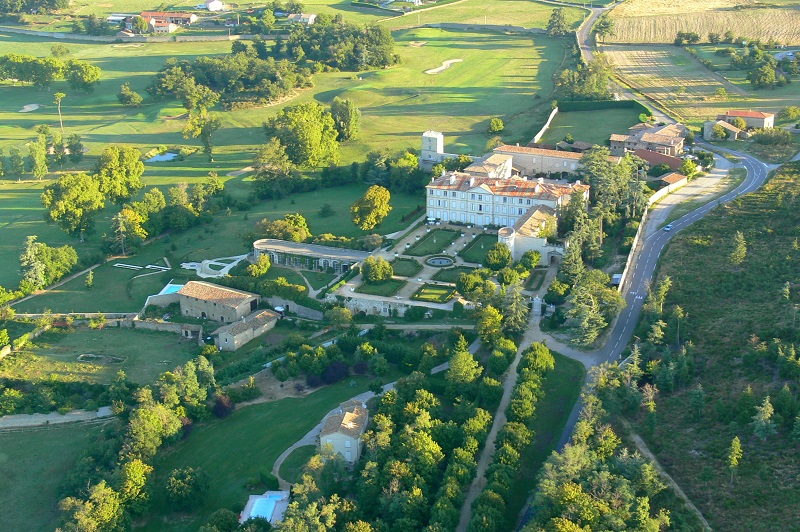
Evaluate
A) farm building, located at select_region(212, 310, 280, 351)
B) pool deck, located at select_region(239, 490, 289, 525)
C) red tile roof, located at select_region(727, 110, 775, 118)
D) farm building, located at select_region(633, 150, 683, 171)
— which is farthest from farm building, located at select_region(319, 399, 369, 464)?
red tile roof, located at select_region(727, 110, 775, 118)

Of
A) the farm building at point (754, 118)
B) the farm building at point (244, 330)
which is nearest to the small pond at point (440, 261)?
the farm building at point (244, 330)

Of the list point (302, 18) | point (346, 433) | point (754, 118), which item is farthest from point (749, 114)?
point (302, 18)

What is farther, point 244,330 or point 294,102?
point 294,102

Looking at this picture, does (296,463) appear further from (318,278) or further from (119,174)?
(119,174)

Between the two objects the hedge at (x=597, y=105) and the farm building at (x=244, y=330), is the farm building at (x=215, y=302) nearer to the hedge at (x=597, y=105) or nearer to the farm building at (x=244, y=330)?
the farm building at (x=244, y=330)

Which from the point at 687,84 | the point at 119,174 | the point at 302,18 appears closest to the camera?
the point at 119,174

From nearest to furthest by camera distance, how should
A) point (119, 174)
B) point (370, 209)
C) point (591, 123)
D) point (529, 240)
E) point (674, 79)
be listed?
point (529, 240)
point (370, 209)
point (119, 174)
point (591, 123)
point (674, 79)

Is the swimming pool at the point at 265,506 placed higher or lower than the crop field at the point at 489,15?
lower
